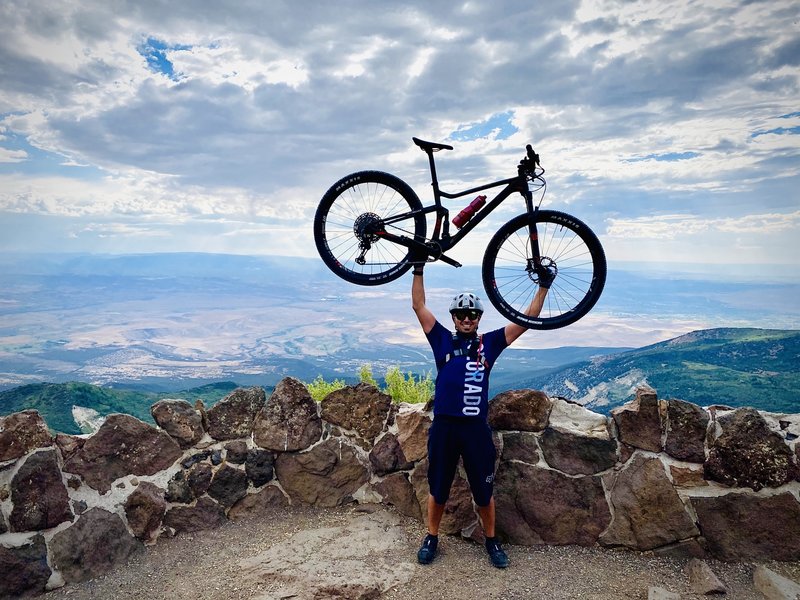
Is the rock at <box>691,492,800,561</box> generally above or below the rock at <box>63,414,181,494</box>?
below

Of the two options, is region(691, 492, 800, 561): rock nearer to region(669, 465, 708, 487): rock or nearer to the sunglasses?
region(669, 465, 708, 487): rock

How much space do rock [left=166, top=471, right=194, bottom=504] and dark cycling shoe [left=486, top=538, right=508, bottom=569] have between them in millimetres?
3492

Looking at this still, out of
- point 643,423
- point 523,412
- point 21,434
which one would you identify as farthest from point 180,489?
point 643,423

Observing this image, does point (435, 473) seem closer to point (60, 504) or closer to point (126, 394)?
point (60, 504)

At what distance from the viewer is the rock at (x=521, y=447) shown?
572 cm

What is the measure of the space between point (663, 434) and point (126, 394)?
1850 inches

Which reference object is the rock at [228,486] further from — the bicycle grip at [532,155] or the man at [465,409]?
the bicycle grip at [532,155]

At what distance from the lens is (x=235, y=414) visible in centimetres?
633

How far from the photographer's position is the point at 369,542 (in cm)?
560

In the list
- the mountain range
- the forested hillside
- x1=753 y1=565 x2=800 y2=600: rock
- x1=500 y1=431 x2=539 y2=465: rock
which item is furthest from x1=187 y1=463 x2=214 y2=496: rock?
the forested hillside

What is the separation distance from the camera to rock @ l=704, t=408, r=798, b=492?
5.13 meters

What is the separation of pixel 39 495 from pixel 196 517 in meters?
1.63

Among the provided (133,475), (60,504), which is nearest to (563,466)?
(133,475)

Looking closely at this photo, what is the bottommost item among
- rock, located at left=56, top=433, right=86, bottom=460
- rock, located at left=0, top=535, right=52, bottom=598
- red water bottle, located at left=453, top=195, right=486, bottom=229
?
rock, located at left=0, top=535, right=52, bottom=598
